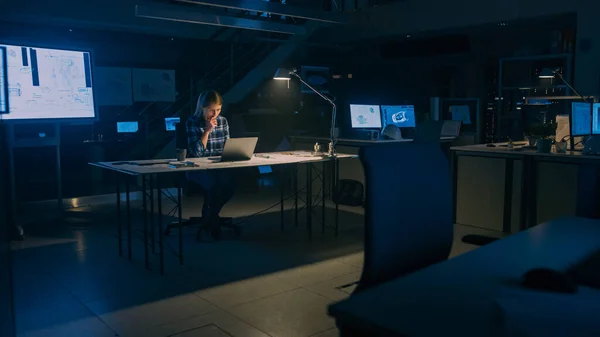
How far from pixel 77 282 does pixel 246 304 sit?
4.07 ft

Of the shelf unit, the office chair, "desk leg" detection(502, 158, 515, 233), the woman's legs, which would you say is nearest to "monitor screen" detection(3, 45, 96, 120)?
the office chair

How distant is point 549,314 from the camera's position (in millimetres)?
1065

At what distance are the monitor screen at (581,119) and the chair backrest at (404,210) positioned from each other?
2993mm

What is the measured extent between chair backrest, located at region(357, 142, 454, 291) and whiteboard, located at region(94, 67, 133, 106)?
7.31 m

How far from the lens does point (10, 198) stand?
14.7 ft

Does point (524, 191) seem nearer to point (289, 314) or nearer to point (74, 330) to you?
point (289, 314)

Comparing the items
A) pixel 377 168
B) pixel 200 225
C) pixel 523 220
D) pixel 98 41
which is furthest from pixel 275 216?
pixel 98 41

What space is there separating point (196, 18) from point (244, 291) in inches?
118

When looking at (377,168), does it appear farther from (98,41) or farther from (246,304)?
(98,41)

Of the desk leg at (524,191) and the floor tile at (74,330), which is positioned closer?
the floor tile at (74,330)

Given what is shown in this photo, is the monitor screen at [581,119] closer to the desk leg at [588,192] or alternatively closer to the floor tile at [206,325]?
the desk leg at [588,192]

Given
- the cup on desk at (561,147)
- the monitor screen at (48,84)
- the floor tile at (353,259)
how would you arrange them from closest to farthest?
the floor tile at (353,259) → the monitor screen at (48,84) → the cup on desk at (561,147)

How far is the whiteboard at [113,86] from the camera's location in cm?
820

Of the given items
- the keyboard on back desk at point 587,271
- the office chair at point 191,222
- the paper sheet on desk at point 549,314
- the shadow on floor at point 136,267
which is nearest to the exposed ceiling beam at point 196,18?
the office chair at point 191,222
